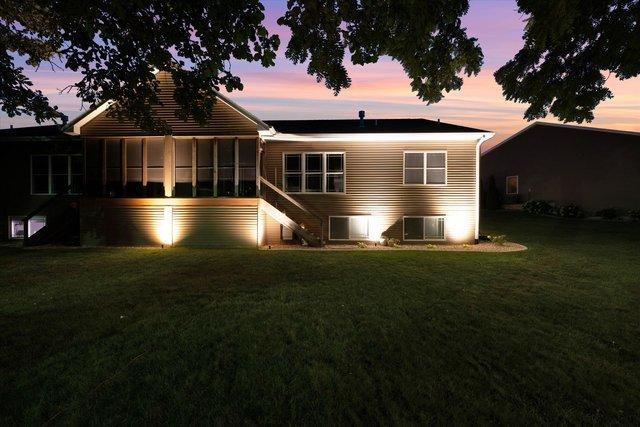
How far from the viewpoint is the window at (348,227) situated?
588 inches

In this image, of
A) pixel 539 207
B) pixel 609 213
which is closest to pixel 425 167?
pixel 609 213

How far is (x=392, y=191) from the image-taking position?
14.8 m

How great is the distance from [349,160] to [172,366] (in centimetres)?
1190

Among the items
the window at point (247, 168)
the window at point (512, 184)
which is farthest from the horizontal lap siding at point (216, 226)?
the window at point (512, 184)

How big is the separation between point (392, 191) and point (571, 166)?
1984 centimetres

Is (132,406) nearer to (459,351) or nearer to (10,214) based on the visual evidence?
(459,351)

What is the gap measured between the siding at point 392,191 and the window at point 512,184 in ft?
67.6

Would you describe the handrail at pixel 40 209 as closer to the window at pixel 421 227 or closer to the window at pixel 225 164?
the window at pixel 225 164

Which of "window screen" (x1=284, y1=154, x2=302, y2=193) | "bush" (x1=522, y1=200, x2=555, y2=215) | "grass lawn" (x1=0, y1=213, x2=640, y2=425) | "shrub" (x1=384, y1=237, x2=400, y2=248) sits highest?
"window screen" (x1=284, y1=154, x2=302, y2=193)

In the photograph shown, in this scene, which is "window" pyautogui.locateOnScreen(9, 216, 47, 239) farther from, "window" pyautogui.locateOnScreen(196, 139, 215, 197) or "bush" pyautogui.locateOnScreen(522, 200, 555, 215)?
"bush" pyautogui.locateOnScreen(522, 200, 555, 215)

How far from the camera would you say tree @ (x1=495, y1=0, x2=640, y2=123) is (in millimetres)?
3416

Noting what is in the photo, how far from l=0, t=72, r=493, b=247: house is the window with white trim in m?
20.5

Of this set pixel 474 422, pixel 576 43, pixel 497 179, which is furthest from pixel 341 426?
pixel 497 179

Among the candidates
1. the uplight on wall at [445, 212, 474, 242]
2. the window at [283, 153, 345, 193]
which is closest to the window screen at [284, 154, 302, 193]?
the window at [283, 153, 345, 193]
